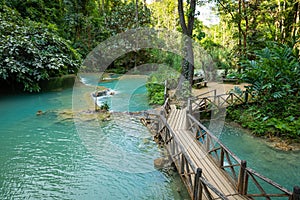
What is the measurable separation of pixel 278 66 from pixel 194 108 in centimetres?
390

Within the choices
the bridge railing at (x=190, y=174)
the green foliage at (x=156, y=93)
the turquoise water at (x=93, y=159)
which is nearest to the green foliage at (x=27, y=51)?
the turquoise water at (x=93, y=159)

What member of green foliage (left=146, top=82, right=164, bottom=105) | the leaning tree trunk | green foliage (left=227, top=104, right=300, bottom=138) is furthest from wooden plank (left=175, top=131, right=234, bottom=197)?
green foliage (left=146, top=82, right=164, bottom=105)

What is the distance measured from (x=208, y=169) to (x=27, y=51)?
42.6ft

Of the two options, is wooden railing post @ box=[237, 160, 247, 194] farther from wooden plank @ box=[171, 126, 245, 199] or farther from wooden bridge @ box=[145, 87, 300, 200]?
wooden plank @ box=[171, 126, 245, 199]

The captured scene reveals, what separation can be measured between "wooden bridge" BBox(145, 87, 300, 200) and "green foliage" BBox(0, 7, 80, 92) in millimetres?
8714

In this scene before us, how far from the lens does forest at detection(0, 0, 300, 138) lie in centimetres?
917

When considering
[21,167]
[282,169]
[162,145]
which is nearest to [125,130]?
[162,145]

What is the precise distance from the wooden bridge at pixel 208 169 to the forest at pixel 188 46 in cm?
315

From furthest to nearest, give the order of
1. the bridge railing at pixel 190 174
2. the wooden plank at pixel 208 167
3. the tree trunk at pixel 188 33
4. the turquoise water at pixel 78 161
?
the tree trunk at pixel 188 33 < the turquoise water at pixel 78 161 < the wooden plank at pixel 208 167 < the bridge railing at pixel 190 174

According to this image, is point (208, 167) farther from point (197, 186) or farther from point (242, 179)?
point (197, 186)

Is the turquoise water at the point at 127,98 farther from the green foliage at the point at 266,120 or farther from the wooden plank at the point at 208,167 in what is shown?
the wooden plank at the point at 208,167

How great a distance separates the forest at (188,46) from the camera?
9172 millimetres

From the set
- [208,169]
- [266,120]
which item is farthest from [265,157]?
[208,169]

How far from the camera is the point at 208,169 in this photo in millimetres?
5227
